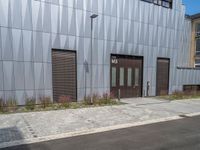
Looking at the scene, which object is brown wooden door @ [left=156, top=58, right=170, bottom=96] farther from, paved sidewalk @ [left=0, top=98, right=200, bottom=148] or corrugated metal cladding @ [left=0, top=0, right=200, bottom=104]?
paved sidewalk @ [left=0, top=98, right=200, bottom=148]

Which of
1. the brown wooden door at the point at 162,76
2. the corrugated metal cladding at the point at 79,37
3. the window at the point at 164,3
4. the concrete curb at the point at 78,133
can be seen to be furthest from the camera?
the brown wooden door at the point at 162,76

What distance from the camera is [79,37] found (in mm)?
12477

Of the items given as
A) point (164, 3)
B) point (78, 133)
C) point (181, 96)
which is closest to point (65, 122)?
point (78, 133)

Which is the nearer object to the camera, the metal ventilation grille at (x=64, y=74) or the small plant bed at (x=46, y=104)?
the small plant bed at (x=46, y=104)

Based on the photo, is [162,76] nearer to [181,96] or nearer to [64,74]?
[181,96]

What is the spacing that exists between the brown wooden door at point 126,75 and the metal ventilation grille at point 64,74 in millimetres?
3321

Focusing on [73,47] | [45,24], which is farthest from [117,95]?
[45,24]

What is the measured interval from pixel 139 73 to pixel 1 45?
1067 centimetres

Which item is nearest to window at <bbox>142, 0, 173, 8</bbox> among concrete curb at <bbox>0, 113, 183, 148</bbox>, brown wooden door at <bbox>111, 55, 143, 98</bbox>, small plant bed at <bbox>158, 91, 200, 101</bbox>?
brown wooden door at <bbox>111, 55, 143, 98</bbox>

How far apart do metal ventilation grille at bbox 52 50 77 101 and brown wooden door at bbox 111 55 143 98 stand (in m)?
3.32

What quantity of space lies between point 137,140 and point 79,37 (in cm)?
845

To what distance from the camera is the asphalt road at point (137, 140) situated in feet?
17.6

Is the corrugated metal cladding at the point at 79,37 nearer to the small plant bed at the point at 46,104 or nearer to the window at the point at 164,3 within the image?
the window at the point at 164,3

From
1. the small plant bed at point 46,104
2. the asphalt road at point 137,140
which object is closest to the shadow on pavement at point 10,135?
the asphalt road at point 137,140
